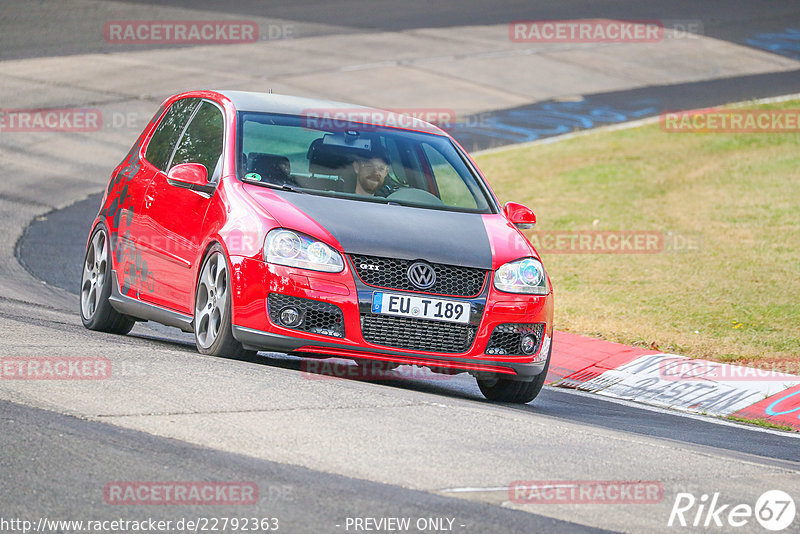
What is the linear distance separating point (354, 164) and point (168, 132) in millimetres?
1626

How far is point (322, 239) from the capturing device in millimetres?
7430

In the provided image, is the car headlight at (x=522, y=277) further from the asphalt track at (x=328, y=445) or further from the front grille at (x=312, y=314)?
the front grille at (x=312, y=314)

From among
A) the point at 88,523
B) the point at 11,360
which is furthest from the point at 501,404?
the point at 88,523

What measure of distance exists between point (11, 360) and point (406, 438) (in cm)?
232

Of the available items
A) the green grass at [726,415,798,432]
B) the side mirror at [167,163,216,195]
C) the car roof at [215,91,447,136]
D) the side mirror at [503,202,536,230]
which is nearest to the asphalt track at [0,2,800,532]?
the green grass at [726,415,798,432]

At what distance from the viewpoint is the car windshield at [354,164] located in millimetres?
8289

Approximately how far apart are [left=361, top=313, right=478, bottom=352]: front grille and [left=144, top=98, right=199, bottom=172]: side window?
237 cm

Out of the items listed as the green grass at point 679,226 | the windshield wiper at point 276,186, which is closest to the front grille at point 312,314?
the windshield wiper at point 276,186

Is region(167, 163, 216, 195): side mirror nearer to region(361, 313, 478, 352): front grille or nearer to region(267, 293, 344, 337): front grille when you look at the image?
region(267, 293, 344, 337): front grille

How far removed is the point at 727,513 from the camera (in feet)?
17.7

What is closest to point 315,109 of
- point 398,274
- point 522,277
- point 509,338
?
point 398,274

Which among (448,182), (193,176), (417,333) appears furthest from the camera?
(448,182)

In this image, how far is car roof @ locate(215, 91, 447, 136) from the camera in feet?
28.8

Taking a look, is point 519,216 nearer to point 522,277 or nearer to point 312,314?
point 522,277
